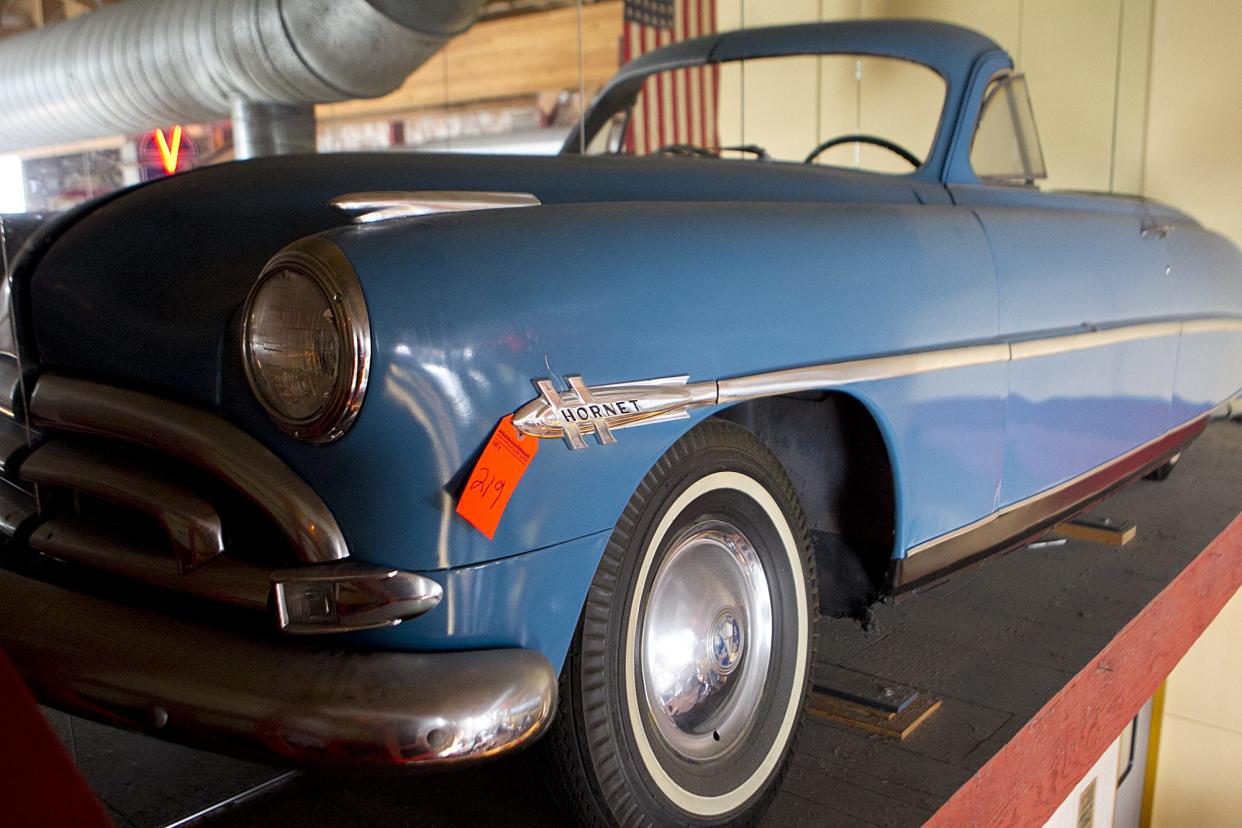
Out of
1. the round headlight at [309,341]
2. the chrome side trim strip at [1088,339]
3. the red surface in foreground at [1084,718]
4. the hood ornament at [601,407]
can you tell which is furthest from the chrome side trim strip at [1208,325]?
the round headlight at [309,341]

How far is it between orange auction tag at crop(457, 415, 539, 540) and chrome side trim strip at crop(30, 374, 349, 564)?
0.46 feet

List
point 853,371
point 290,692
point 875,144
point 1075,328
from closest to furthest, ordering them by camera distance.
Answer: point 290,692 → point 853,371 → point 1075,328 → point 875,144

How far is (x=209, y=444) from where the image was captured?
44.5 inches

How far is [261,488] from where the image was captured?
1.09m

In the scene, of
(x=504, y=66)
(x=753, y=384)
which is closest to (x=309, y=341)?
(x=753, y=384)

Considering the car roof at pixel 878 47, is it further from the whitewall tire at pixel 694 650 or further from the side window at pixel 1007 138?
the whitewall tire at pixel 694 650

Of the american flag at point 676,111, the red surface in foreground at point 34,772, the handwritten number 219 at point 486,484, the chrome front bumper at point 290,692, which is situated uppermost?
the american flag at point 676,111

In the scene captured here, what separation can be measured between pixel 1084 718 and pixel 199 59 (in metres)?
2.68

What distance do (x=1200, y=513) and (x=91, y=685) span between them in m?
3.07

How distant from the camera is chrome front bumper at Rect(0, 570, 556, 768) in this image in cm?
103

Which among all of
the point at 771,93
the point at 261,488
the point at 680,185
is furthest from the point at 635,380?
the point at 771,93

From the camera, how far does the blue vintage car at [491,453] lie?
1062mm

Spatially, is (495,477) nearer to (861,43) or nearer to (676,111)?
(861,43)

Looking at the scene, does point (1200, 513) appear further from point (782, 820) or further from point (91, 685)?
point (91, 685)
